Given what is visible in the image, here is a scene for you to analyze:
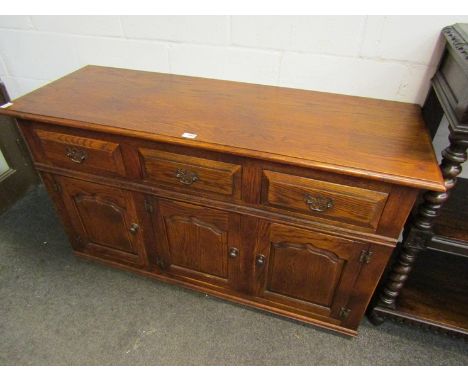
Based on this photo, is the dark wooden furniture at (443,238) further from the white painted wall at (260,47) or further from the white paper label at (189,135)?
the white paper label at (189,135)

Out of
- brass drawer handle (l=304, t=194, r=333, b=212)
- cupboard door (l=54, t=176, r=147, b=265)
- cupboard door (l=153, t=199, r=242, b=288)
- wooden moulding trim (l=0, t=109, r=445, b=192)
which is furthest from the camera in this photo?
cupboard door (l=54, t=176, r=147, b=265)

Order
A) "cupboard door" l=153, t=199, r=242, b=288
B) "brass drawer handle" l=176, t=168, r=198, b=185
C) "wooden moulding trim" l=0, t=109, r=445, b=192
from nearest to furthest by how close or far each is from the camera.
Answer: "wooden moulding trim" l=0, t=109, r=445, b=192 → "brass drawer handle" l=176, t=168, r=198, b=185 → "cupboard door" l=153, t=199, r=242, b=288

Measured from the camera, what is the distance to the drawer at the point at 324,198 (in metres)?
0.86

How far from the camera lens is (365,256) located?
99 centimetres

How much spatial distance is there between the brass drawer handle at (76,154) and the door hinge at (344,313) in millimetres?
1098

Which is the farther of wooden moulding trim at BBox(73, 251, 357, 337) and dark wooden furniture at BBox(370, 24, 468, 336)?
wooden moulding trim at BBox(73, 251, 357, 337)

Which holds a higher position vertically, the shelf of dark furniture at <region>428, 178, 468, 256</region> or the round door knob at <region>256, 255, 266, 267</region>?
the shelf of dark furniture at <region>428, 178, 468, 256</region>

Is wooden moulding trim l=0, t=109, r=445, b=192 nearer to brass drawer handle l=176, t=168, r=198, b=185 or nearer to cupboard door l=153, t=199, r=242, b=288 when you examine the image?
brass drawer handle l=176, t=168, r=198, b=185

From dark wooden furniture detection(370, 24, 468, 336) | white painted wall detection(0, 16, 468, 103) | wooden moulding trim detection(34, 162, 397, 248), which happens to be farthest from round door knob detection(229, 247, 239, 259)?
white painted wall detection(0, 16, 468, 103)

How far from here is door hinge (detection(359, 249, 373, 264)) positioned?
977mm

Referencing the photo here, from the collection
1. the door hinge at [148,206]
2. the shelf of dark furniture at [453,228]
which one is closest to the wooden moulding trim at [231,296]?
the door hinge at [148,206]

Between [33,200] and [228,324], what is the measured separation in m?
1.48
